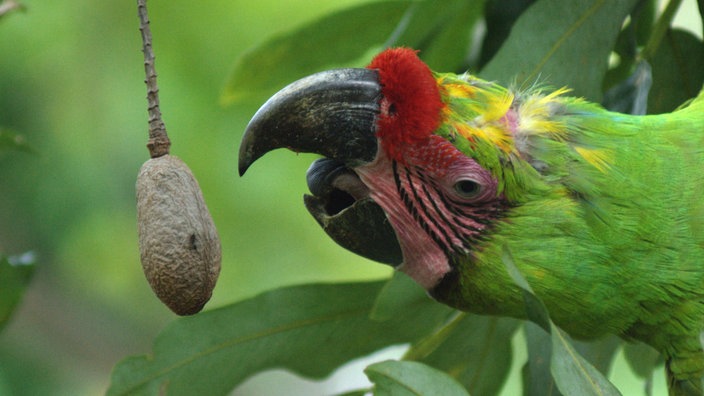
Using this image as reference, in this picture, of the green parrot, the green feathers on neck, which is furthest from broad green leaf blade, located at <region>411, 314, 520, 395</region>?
the green feathers on neck

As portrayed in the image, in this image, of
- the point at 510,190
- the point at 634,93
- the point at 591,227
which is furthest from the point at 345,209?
the point at 634,93

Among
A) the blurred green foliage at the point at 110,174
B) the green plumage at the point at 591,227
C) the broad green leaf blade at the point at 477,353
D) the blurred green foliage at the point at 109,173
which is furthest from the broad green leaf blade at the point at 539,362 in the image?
the blurred green foliage at the point at 109,173

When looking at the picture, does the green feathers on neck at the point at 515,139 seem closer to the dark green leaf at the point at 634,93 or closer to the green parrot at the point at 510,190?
the green parrot at the point at 510,190

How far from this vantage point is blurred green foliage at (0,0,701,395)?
12.0 feet

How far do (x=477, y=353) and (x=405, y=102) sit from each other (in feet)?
2.11

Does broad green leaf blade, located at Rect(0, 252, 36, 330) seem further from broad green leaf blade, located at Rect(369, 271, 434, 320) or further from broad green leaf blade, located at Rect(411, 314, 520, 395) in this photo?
broad green leaf blade, located at Rect(411, 314, 520, 395)

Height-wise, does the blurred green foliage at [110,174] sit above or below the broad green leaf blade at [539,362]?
above

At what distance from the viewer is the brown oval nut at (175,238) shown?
110 centimetres

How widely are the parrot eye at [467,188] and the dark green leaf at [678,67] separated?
71cm

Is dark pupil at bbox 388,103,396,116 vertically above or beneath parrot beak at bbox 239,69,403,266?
above

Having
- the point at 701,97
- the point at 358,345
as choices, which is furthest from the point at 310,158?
the point at 701,97

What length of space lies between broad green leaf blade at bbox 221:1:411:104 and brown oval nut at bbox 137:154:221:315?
700mm

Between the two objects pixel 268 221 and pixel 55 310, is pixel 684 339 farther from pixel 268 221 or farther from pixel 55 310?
pixel 55 310

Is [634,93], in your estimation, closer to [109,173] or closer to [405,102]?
[405,102]
